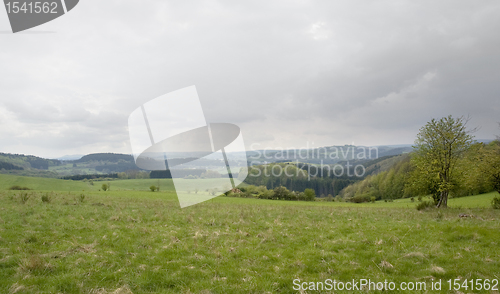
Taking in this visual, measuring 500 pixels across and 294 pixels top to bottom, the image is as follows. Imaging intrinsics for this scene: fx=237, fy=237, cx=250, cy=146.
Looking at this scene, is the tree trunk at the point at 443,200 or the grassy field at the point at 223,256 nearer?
the grassy field at the point at 223,256

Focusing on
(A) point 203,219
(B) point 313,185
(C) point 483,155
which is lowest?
(B) point 313,185

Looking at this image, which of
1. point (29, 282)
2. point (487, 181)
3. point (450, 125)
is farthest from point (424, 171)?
point (29, 282)

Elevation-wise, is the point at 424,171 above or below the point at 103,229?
above

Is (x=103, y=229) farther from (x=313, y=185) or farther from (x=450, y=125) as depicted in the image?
(x=313, y=185)

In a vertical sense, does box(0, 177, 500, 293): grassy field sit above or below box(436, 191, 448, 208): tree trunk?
above

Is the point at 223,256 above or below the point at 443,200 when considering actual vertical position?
above

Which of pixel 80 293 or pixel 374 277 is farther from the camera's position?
pixel 374 277

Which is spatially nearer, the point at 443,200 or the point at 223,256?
the point at 223,256

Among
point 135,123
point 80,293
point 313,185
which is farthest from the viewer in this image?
point 313,185

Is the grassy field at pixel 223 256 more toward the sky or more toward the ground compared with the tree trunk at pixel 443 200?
more toward the sky

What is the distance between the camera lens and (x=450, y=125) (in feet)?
70.8

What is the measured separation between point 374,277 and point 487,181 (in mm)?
25301

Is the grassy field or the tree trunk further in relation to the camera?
the tree trunk

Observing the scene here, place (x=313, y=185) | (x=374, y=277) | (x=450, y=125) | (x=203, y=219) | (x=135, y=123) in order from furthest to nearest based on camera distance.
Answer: (x=313, y=185), (x=450, y=125), (x=203, y=219), (x=135, y=123), (x=374, y=277)
